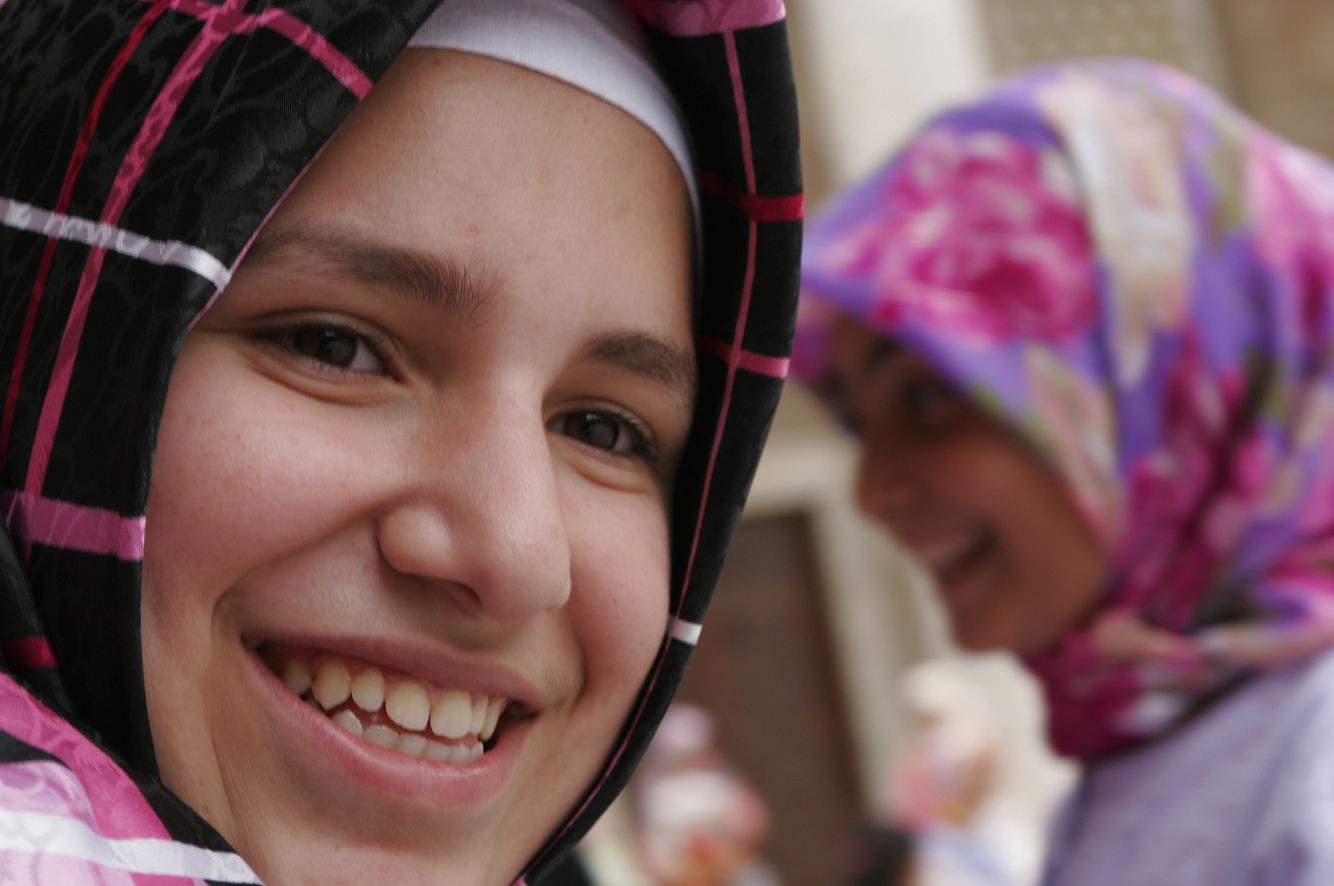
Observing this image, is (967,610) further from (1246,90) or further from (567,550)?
(1246,90)

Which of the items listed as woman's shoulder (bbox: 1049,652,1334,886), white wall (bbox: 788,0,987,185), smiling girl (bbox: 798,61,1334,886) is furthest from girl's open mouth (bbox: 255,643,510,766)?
white wall (bbox: 788,0,987,185)

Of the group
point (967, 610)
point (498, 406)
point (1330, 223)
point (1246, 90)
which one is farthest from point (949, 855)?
point (1246, 90)

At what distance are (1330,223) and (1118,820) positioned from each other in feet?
2.67

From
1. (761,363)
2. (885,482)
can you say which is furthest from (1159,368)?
(761,363)

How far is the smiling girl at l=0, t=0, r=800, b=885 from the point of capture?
73cm

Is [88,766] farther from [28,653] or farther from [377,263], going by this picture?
[377,263]

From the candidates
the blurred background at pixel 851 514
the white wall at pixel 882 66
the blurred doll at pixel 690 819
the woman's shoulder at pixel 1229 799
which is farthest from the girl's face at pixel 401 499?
the white wall at pixel 882 66

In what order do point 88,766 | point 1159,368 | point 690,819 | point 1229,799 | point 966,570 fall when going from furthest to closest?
point 690,819 < point 966,570 < point 1159,368 < point 1229,799 < point 88,766

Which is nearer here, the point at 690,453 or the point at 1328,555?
the point at 690,453

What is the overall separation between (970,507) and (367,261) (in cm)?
126

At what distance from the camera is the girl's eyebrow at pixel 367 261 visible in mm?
790

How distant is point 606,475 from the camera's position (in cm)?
93

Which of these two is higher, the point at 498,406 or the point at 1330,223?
the point at 498,406

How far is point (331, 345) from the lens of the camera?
0.81 m
